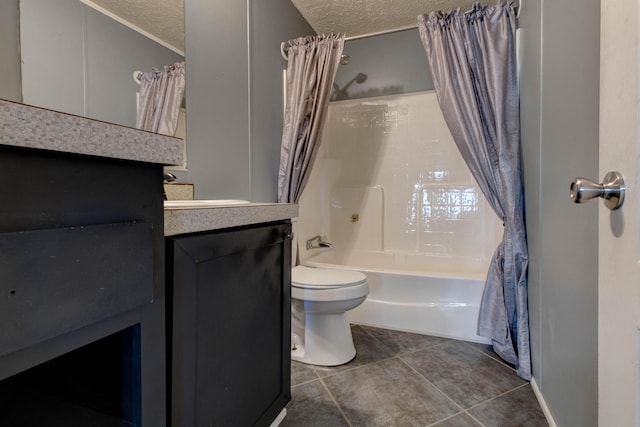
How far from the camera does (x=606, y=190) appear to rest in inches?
21.2

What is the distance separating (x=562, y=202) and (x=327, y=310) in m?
1.21

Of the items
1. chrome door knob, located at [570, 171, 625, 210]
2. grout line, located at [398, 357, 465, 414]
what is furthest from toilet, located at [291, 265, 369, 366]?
chrome door knob, located at [570, 171, 625, 210]

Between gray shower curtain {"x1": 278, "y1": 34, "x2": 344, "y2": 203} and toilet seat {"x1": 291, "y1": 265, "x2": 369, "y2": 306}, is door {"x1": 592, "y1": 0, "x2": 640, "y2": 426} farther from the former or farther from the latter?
gray shower curtain {"x1": 278, "y1": 34, "x2": 344, "y2": 203}

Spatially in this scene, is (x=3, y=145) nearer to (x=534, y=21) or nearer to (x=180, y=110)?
(x=180, y=110)

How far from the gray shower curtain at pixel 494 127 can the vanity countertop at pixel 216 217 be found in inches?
52.2

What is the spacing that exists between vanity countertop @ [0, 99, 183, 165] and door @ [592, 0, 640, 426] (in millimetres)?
794

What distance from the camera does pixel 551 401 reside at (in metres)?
1.28

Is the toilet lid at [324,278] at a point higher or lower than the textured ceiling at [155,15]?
lower

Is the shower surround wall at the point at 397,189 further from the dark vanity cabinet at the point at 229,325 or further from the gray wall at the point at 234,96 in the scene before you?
the dark vanity cabinet at the point at 229,325

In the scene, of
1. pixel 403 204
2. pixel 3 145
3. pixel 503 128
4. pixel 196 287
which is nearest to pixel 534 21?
pixel 503 128

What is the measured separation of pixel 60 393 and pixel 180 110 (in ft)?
4.09

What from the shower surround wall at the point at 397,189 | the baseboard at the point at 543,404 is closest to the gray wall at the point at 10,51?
the shower surround wall at the point at 397,189

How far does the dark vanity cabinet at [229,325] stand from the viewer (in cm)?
68

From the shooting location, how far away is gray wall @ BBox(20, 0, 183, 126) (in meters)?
0.87
